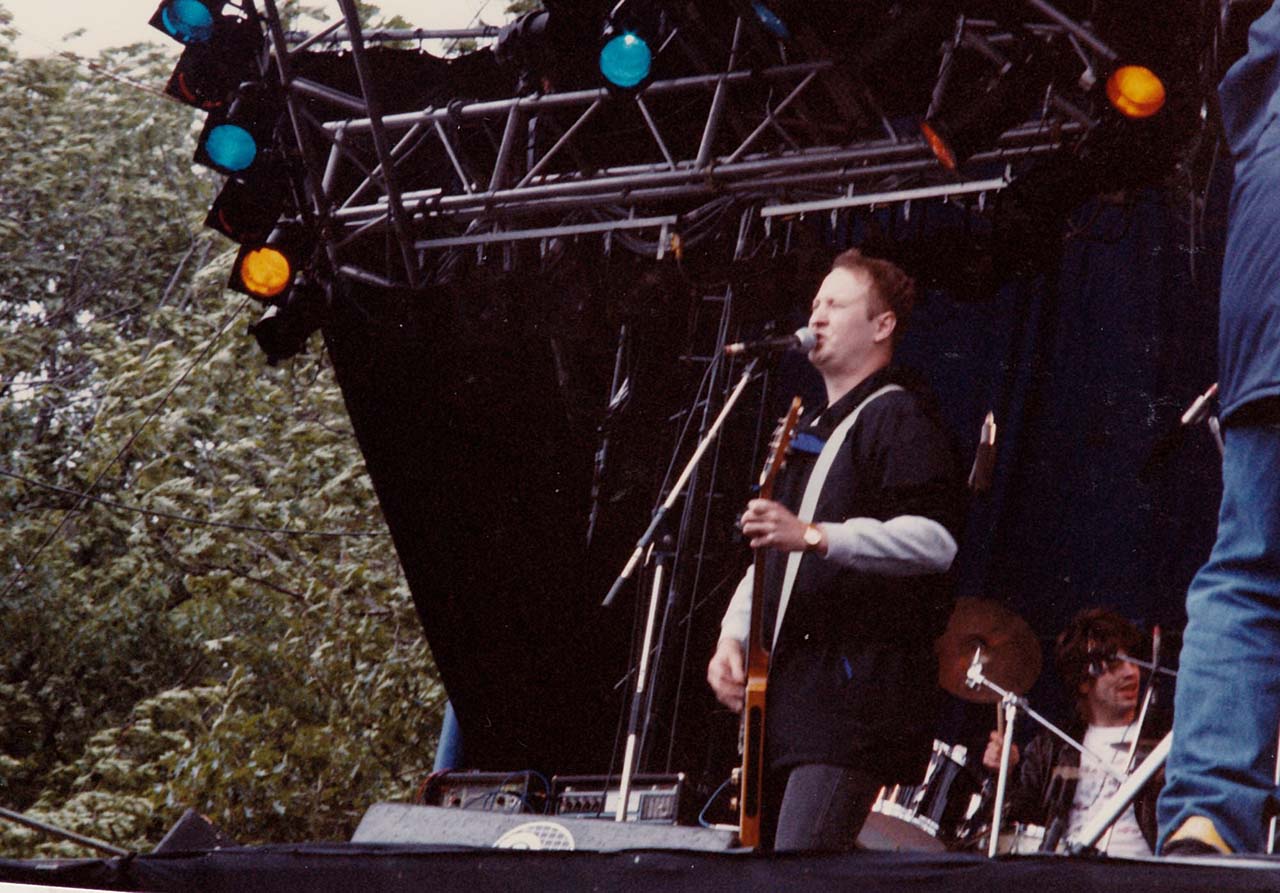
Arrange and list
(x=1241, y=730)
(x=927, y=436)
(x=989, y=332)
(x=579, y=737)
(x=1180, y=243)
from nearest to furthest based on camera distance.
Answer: (x=1241, y=730) → (x=927, y=436) → (x=1180, y=243) → (x=989, y=332) → (x=579, y=737)

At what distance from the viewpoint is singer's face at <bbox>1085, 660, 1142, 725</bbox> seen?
14.4ft

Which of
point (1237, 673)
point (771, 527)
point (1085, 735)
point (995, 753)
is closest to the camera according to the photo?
point (1237, 673)

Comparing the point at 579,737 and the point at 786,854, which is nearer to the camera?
the point at 786,854

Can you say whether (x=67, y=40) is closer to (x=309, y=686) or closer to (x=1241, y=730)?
(x=309, y=686)

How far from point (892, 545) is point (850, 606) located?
6.3 inches

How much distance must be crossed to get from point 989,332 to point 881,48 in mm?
1271

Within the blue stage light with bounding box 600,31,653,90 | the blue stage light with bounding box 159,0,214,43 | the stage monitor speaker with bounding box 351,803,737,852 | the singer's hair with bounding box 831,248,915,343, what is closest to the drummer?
the singer's hair with bounding box 831,248,915,343

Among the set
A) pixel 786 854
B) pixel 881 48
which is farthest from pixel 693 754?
pixel 786 854

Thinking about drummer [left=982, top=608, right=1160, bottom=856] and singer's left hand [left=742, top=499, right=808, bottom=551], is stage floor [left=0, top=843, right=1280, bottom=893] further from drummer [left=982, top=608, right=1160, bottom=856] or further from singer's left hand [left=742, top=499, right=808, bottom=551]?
drummer [left=982, top=608, right=1160, bottom=856]

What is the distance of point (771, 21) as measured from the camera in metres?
4.53

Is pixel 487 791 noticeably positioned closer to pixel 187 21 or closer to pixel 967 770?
pixel 967 770

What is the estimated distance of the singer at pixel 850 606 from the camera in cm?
254

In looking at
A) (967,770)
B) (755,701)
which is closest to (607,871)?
(755,701)

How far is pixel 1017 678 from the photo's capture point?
455cm
